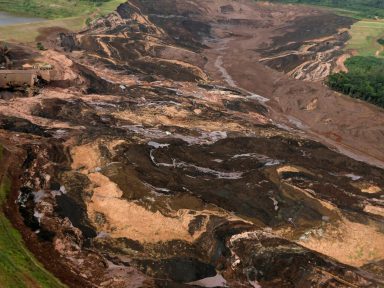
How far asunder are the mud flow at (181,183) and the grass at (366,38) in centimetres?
2133

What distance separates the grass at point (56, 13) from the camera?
7156 centimetres

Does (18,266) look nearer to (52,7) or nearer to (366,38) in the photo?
(52,7)

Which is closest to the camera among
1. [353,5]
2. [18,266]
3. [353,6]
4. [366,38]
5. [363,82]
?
[18,266]

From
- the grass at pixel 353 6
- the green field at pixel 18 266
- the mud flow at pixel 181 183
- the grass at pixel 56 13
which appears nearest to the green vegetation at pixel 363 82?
the mud flow at pixel 181 183

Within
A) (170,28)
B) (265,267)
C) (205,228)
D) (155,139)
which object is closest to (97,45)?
(170,28)

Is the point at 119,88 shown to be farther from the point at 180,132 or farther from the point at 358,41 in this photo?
the point at 358,41

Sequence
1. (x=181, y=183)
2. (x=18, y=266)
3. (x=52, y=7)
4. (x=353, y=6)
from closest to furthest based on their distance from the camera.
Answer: (x=18, y=266) → (x=181, y=183) → (x=52, y=7) → (x=353, y=6)

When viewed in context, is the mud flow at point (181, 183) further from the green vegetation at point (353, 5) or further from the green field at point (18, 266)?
the green vegetation at point (353, 5)

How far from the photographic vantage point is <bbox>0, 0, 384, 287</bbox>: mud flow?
27094mm

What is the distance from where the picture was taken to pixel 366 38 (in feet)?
295

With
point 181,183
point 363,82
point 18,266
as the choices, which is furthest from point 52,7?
point 18,266

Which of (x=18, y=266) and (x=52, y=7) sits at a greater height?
(x=52, y=7)

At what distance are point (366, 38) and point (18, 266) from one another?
84.2 meters

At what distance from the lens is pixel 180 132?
47750mm
